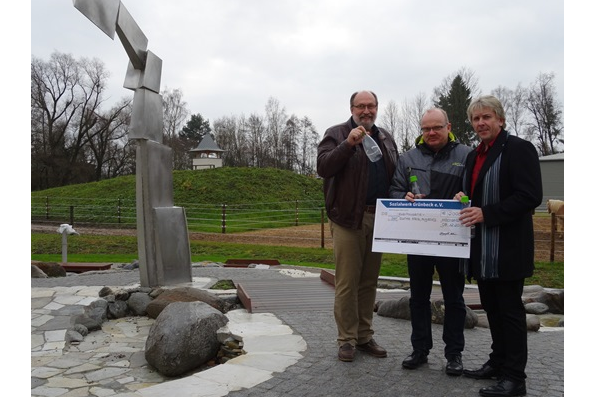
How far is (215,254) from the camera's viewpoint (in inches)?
543

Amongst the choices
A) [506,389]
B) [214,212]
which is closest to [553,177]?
[214,212]

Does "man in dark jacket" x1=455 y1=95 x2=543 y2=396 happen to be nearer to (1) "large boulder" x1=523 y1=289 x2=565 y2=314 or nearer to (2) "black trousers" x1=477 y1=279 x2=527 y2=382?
(2) "black trousers" x1=477 y1=279 x2=527 y2=382

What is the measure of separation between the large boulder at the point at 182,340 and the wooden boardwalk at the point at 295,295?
1.19m

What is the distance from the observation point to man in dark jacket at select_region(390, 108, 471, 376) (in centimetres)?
347

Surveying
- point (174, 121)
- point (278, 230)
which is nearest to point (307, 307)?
point (278, 230)

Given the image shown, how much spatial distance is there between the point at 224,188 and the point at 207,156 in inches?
530

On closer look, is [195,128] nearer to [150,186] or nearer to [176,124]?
[176,124]

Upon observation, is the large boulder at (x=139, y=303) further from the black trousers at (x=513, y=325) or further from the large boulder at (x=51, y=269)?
the black trousers at (x=513, y=325)

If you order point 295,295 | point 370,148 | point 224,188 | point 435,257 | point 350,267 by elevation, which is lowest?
point 295,295

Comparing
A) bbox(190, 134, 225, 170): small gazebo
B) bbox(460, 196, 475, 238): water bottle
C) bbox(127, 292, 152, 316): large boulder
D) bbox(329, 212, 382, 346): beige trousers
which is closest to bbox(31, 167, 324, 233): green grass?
bbox(190, 134, 225, 170): small gazebo

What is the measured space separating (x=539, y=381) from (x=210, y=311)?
108 inches

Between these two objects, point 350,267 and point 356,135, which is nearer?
point 356,135

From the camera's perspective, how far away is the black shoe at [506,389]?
303 centimetres

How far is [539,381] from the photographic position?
3.31 meters
